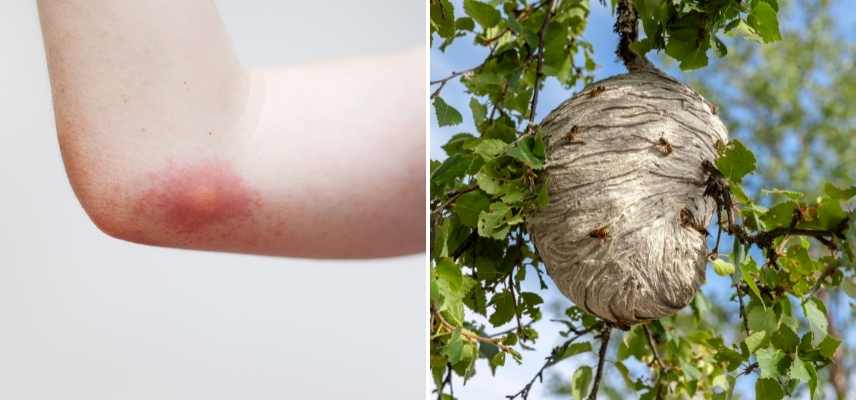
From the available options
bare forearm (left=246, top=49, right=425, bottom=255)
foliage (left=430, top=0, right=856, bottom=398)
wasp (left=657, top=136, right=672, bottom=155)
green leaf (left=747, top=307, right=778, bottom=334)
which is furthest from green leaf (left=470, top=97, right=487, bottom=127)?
green leaf (left=747, top=307, right=778, bottom=334)

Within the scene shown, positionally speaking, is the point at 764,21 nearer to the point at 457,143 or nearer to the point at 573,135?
the point at 573,135

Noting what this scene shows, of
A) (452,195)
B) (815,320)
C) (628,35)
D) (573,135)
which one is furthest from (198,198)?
(815,320)

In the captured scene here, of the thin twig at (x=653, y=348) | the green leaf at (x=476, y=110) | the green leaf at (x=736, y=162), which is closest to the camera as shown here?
the green leaf at (x=736, y=162)

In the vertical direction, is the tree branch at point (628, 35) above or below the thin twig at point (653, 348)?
above

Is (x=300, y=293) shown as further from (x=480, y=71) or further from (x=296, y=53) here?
(x=480, y=71)

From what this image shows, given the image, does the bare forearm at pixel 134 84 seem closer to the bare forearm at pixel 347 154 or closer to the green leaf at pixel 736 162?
the bare forearm at pixel 347 154

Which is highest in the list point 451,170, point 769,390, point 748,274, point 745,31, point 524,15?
point 524,15

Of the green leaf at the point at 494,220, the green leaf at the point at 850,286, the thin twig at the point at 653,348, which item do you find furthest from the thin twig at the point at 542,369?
the green leaf at the point at 850,286
